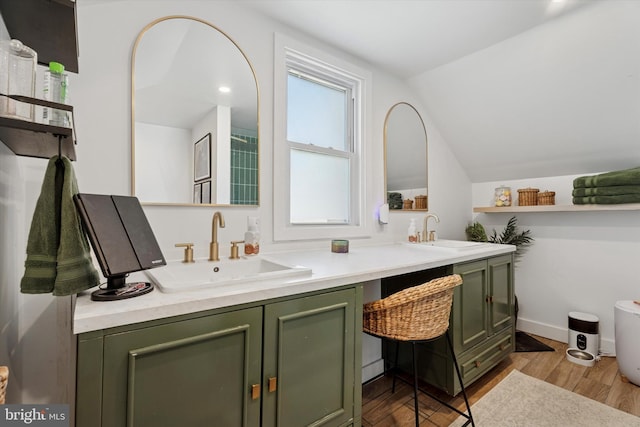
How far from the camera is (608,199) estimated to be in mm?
2166

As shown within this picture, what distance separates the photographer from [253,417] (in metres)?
0.98

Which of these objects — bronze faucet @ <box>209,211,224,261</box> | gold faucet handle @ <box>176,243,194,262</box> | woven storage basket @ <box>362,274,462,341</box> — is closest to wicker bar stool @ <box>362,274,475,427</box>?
woven storage basket @ <box>362,274,462,341</box>

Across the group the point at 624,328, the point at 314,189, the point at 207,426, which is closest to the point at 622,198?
the point at 624,328

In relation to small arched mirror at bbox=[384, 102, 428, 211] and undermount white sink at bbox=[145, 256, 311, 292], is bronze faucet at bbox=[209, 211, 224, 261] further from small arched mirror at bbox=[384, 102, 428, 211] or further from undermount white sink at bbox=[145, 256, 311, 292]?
small arched mirror at bbox=[384, 102, 428, 211]

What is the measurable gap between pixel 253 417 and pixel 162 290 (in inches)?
20.8

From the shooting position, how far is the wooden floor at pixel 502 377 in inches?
65.9

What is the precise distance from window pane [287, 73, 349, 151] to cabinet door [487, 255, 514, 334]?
1409 millimetres

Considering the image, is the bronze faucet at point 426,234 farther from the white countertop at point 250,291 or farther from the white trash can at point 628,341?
the white trash can at point 628,341

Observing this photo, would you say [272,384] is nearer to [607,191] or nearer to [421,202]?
[421,202]

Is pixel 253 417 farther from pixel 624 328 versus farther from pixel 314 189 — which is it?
pixel 624 328

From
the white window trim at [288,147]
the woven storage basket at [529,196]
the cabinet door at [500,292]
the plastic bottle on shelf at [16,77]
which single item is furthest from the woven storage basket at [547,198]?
the plastic bottle on shelf at [16,77]

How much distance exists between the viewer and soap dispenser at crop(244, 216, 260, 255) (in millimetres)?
1577

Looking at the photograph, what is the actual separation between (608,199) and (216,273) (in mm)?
2782

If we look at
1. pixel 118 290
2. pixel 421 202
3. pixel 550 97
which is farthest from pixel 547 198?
pixel 118 290
